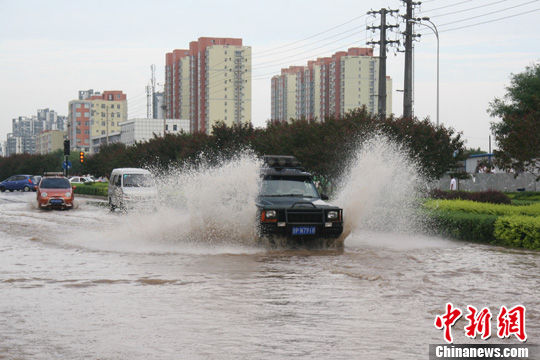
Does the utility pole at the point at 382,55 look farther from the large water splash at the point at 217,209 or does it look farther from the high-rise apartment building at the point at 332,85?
the high-rise apartment building at the point at 332,85

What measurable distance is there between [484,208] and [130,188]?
51.8 feet

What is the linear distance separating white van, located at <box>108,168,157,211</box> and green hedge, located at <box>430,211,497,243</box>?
1343 centimetres

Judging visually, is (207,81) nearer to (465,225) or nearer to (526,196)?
(526,196)

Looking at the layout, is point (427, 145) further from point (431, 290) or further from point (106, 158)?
point (106, 158)


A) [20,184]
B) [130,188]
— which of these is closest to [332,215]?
[130,188]

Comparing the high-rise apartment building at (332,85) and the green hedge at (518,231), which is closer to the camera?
the green hedge at (518,231)

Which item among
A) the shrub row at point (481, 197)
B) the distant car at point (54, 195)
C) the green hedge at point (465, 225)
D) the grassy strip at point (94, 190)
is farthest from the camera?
the grassy strip at point (94, 190)

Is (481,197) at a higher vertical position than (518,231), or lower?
higher

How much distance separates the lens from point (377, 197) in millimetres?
19719

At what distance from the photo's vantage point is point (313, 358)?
666cm

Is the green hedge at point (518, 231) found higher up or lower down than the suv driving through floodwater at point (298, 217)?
lower down

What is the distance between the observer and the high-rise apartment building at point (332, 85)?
4862 inches

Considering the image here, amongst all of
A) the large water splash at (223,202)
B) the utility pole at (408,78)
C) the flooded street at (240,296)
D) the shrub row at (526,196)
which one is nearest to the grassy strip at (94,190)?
the utility pole at (408,78)

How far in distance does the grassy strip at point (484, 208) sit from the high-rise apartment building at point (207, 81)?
359 ft
